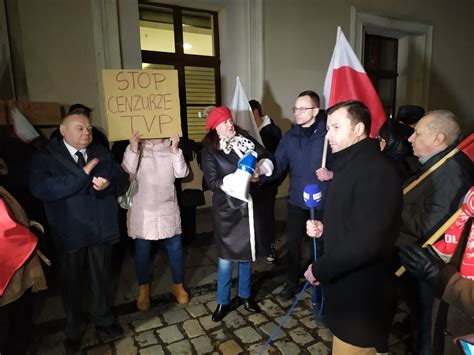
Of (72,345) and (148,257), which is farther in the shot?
(148,257)

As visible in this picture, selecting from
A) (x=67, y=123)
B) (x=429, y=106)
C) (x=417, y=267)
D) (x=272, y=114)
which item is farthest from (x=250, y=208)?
(x=429, y=106)

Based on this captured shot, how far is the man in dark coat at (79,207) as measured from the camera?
241 cm

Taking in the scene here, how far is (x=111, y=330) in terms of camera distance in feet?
9.20

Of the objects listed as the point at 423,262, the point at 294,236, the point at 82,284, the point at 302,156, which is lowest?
the point at 82,284

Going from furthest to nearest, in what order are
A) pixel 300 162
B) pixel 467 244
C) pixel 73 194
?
pixel 300 162 → pixel 73 194 → pixel 467 244

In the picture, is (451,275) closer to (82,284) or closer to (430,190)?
(430,190)

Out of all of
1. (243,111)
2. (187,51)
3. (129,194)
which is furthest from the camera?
(187,51)

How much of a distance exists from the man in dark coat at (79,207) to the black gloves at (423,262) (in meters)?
2.04

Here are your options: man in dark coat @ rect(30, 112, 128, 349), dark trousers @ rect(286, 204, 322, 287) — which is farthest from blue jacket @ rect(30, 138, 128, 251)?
dark trousers @ rect(286, 204, 322, 287)

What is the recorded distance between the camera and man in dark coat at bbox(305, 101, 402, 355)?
148 centimetres

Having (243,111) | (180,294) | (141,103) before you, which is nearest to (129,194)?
(141,103)

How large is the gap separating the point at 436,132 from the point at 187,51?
14.1 feet

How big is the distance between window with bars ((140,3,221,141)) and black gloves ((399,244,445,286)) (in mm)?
3927

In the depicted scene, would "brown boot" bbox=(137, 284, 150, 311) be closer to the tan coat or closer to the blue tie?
the tan coat
